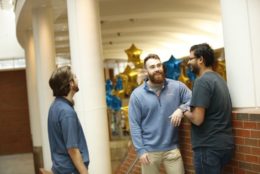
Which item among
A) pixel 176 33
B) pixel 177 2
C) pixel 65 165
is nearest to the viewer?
pixel 65 165

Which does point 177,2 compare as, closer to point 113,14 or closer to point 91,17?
point 113,14

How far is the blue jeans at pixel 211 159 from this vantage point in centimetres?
350

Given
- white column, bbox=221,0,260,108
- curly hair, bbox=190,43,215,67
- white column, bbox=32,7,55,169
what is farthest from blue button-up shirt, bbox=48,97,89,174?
white column, bbox=32,7,55,169

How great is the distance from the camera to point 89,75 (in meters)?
6.96

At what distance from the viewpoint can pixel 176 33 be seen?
18.5 m

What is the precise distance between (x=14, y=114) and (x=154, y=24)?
9358 mm

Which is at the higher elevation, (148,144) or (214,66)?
(214,66)

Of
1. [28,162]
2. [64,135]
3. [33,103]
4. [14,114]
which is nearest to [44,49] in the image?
[33,103]

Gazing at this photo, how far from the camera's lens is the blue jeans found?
3.50 m

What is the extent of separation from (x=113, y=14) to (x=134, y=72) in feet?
6.58

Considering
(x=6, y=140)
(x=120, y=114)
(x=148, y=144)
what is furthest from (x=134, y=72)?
(x=6, y=140)

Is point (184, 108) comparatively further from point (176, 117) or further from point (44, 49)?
point (44, 49)

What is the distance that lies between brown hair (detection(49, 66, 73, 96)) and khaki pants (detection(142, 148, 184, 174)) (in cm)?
114

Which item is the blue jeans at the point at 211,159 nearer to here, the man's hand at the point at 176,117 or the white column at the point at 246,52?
the man's hand at the point at 176,117
